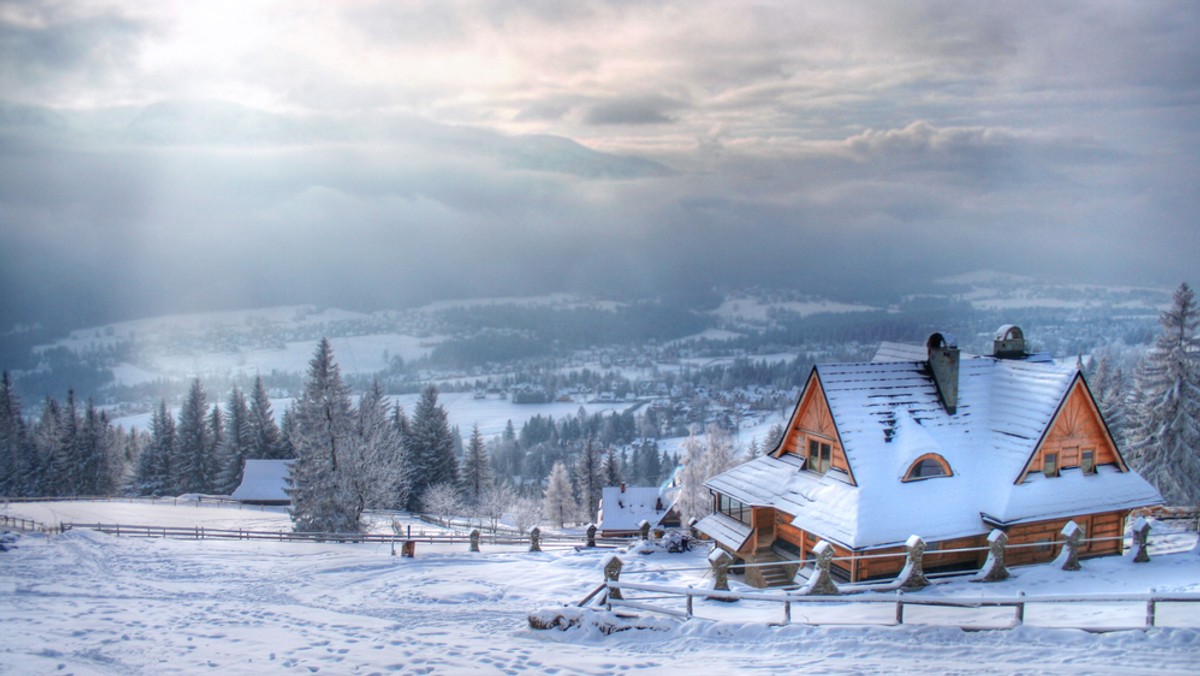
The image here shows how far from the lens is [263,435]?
61.0m

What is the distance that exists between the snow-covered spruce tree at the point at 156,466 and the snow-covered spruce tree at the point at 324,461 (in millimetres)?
33399

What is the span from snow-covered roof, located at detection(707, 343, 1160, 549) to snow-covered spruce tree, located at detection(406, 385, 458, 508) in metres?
39.0

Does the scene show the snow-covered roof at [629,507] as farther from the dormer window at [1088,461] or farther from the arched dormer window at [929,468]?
the dormer window at [1088,461]

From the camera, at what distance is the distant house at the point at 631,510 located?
52562 millimetres

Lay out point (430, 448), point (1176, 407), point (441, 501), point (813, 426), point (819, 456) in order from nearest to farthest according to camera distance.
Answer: point (819, 456)
point (813, 426)
point (1176, 407)
point (441, 501)
point (430, 448)

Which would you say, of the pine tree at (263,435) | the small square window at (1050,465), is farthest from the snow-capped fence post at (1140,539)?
the pine tree at (263,435)

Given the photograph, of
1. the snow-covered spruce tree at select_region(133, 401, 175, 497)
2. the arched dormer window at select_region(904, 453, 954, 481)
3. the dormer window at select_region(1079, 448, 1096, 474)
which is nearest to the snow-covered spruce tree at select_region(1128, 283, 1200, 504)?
the dormer window at select_region(1079, 448, 1096, 474)

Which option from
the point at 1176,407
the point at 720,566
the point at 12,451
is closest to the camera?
the point at 720,566

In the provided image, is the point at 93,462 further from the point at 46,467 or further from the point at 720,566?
the point at 720,566

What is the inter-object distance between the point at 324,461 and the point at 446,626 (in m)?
24.3

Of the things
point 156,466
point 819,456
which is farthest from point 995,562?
point 156,466

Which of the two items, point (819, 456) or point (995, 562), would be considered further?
point (819, 456)

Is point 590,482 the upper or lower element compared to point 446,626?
lower

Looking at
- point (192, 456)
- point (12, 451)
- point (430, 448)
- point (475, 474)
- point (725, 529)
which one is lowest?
point (475, 474)
